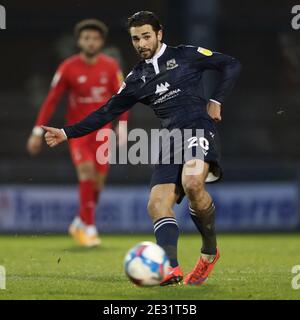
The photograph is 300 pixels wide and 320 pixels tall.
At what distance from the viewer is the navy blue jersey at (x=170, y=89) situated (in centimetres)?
751

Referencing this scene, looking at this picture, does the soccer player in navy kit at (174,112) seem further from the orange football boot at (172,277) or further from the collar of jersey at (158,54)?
the orange football boot at (172,277)

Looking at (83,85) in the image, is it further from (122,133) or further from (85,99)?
(122,133)

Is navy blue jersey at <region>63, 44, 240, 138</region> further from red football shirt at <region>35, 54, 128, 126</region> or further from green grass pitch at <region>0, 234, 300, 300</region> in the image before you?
red football shirt at <region>35, 54, 128, 126</region>

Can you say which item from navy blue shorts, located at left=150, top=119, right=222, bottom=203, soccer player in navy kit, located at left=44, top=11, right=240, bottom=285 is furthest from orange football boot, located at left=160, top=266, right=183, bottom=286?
navy blue shorts, located at left=150, top=119, right=222, bottom=203

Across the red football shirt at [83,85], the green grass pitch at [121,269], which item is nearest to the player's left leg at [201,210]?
the green grass pitch at [121,269]

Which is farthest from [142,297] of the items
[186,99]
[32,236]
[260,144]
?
[260,144]

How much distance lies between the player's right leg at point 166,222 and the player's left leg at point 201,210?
0.58ft

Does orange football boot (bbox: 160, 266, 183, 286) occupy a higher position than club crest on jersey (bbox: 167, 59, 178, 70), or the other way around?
club crest on jersey (bbox: 167, 59, 178, 70)

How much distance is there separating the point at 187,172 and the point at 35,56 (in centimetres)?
1090

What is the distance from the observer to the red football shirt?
38.5 ft

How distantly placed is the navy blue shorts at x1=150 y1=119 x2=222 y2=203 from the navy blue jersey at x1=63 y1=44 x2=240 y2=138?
0.38 feet

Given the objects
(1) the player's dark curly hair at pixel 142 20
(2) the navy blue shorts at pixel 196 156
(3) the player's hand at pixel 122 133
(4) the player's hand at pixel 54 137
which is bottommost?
(2) the navy blue shorts at pixel 196 156

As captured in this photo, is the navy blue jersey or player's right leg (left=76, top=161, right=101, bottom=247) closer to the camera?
the navy blue jersey
